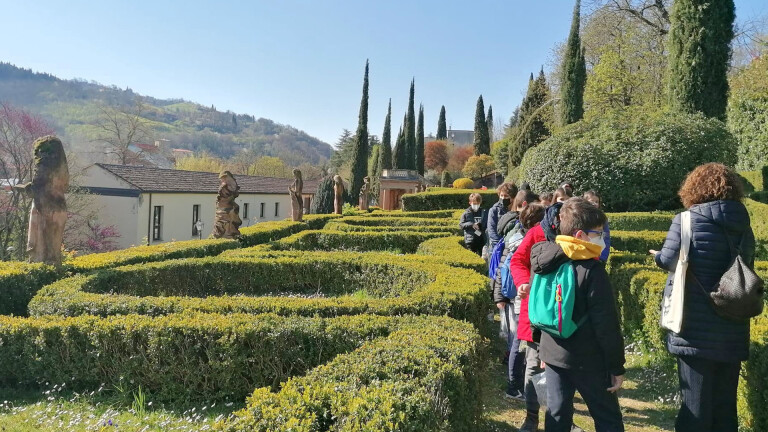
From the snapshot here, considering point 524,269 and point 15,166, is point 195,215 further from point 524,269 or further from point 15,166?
point 524,269

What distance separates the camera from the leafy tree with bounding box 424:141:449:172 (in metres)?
63.6

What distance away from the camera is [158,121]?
426 feet

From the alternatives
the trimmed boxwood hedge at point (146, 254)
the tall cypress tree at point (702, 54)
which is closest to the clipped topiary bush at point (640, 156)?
the tall cypress tree at point (702, 54)

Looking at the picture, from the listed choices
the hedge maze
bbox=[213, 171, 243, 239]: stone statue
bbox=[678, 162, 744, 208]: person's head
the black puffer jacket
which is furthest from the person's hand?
bbox=[213, 171, 243, 239]: stone statue

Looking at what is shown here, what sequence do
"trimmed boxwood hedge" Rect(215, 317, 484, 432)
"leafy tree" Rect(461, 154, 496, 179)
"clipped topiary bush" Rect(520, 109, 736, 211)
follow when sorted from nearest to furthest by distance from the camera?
"trimmed boxwood hedge" Rect(215, 317, 484, 432), "clipped topiary bush" Rect(520, 109, 736, 211), "leafy tree" Rect(461, 154, 496, 179)

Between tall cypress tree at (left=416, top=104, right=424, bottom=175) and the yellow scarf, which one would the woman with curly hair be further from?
tall cypress tree at (left=416, top=104, right=424, bottom=175)

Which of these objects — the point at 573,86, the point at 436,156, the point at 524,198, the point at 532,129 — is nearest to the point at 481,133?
the point at 436,156

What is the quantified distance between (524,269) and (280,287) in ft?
18.2

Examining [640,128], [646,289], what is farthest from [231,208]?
[640,128]

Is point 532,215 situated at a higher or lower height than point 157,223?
higher

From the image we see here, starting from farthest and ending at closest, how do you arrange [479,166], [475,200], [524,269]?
1. [479,166]
2. [475,200]
3. [524,269]

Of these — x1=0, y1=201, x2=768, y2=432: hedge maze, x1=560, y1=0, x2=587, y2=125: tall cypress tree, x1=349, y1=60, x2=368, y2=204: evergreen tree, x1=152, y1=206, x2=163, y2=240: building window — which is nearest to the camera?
x1=0, y1=201, x2=768, y2=432: hedge maze

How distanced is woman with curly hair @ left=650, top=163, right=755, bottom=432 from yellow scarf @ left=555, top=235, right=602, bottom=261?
670mm

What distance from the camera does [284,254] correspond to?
8844 millimetres
